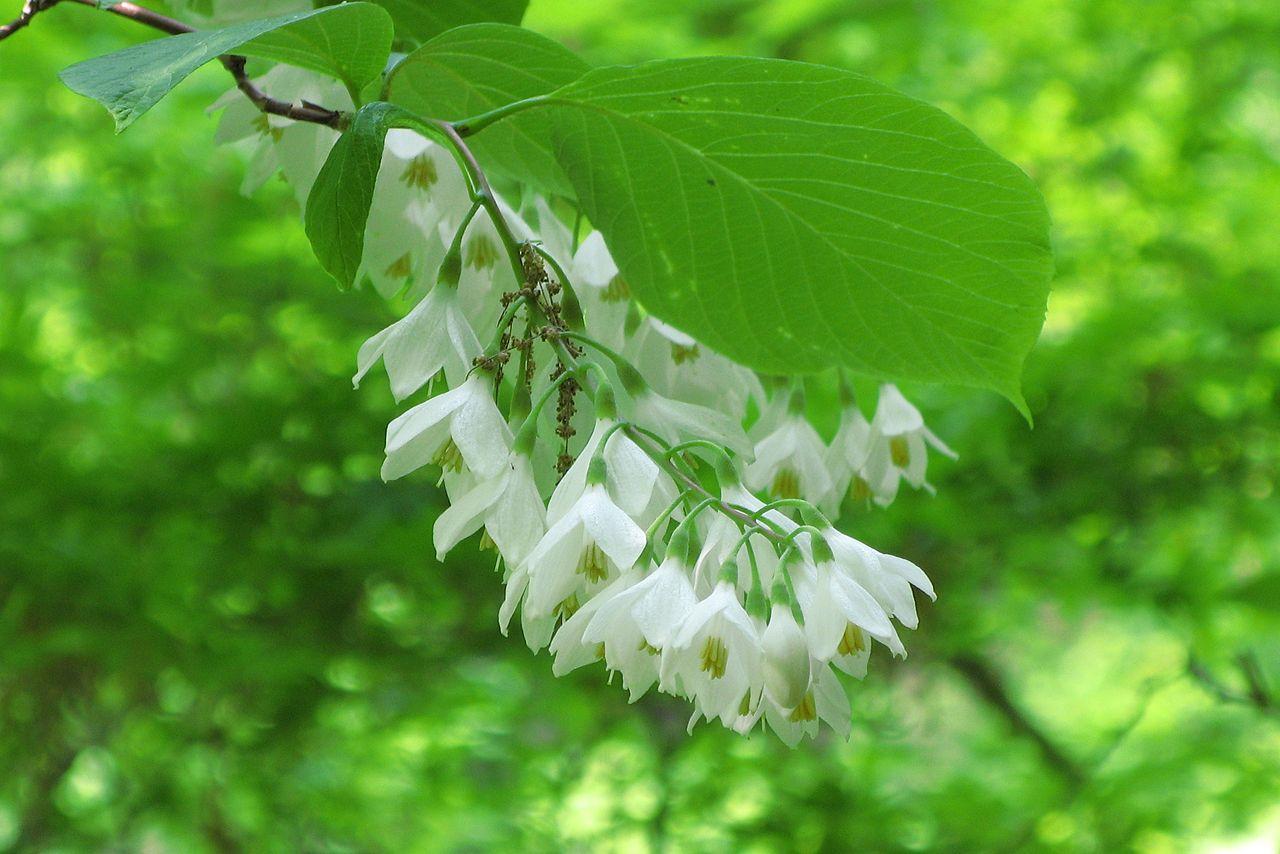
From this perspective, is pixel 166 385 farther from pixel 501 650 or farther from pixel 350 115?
pixel 350 115

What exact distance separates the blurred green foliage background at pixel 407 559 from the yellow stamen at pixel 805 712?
1069 millimetres

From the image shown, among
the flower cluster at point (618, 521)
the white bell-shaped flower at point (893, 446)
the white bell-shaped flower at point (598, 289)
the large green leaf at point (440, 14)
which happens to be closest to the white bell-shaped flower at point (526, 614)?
the flower cluster at point (618, 521)

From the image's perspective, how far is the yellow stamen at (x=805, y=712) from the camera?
20.1 inches

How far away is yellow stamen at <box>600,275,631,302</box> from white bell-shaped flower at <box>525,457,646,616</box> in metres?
0.23

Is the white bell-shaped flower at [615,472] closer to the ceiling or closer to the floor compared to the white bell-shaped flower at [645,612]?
closer to the ceiling

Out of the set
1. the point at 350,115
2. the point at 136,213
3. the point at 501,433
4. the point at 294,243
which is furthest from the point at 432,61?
the point at 136,213

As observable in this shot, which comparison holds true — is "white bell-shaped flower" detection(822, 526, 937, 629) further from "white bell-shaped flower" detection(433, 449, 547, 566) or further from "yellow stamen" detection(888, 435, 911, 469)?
"yellow stamen" detection(888, 435, 911, 469)

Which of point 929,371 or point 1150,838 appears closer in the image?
point 929,371

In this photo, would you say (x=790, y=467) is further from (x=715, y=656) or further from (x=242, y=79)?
(x=242, y=79)

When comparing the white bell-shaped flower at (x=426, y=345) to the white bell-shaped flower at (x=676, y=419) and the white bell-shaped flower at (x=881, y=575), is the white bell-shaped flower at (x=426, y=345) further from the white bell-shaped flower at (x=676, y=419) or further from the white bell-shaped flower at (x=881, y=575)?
the white bell-shaped flower at (x=881, y=575)

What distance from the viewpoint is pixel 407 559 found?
1582mm

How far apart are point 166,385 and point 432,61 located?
53.8 inches

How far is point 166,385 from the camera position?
6.09 ft

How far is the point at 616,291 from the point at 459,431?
21cm
